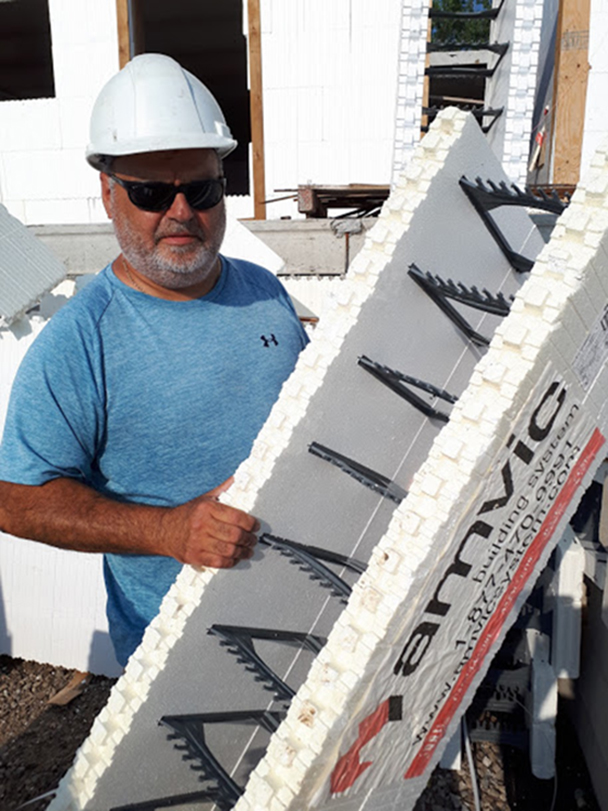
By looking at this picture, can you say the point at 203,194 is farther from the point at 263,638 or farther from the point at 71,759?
the point at 71,759

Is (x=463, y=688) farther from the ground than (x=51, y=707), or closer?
farther from the ground

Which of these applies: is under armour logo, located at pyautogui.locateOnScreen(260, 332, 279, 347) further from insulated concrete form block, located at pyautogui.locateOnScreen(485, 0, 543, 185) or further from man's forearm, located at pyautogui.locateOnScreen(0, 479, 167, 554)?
insulated concrete form block, located at pyautogui.locateOnScreen(485, 0, 543, 185)

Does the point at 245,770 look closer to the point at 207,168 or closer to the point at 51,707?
the point at 207,168

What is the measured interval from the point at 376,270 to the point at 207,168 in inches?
27.3

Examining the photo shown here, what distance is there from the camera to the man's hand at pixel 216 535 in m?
1.19

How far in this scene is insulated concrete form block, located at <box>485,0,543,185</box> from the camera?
5.30 meters

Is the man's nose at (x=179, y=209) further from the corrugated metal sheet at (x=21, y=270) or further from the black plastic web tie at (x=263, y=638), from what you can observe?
the corrugated metal sheet at (x=21, y=270)

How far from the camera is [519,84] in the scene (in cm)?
552

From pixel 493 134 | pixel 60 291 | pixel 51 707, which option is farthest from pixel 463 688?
pixel 493 134

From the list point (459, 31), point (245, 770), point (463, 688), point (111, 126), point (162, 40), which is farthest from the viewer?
point (459, 31)

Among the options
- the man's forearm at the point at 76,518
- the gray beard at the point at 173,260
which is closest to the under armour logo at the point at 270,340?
the gray beard at the point at 173,260

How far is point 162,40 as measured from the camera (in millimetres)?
11219

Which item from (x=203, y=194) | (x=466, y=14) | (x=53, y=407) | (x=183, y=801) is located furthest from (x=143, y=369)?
(x=466, y=14)

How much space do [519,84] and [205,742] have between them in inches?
229
